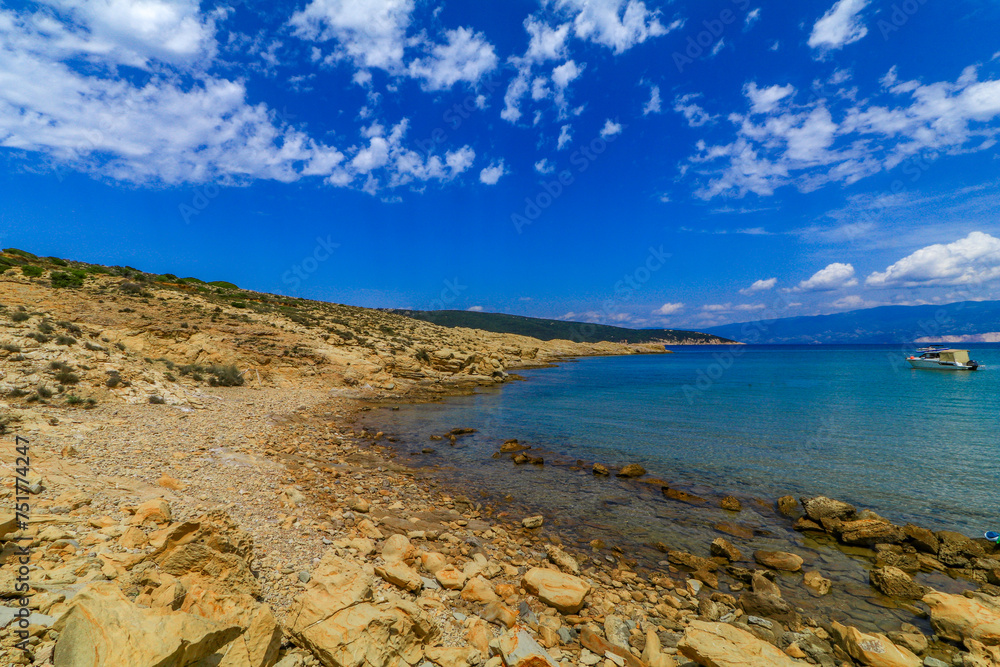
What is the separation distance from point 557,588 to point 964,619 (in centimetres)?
661

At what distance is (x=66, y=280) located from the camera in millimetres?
36062

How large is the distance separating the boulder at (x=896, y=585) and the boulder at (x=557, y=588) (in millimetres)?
6088

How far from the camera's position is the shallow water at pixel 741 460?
1046 cm

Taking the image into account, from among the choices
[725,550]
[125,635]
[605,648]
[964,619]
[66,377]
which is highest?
[66,377]

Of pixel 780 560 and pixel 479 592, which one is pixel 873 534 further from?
pixel 479 592

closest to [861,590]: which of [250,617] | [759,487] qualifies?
[759,487]

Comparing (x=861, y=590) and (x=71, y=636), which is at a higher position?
(x=71, y=636)

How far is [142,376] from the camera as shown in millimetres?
17297

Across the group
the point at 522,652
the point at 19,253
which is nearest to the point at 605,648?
the point at 522,652

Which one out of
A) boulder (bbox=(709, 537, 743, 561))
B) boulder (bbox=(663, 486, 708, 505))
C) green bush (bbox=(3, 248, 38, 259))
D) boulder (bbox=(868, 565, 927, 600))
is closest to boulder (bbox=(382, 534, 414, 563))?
boulder (bbox=(709, 537, 743, 561))

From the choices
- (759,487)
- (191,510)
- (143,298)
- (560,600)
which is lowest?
(759,487)

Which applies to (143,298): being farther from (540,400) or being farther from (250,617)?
(250,617)

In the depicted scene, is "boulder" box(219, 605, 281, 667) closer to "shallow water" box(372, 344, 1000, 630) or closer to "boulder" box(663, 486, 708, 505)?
"shallow water" box(372, 344, 1000, 630)

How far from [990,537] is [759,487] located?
5.01 meters
